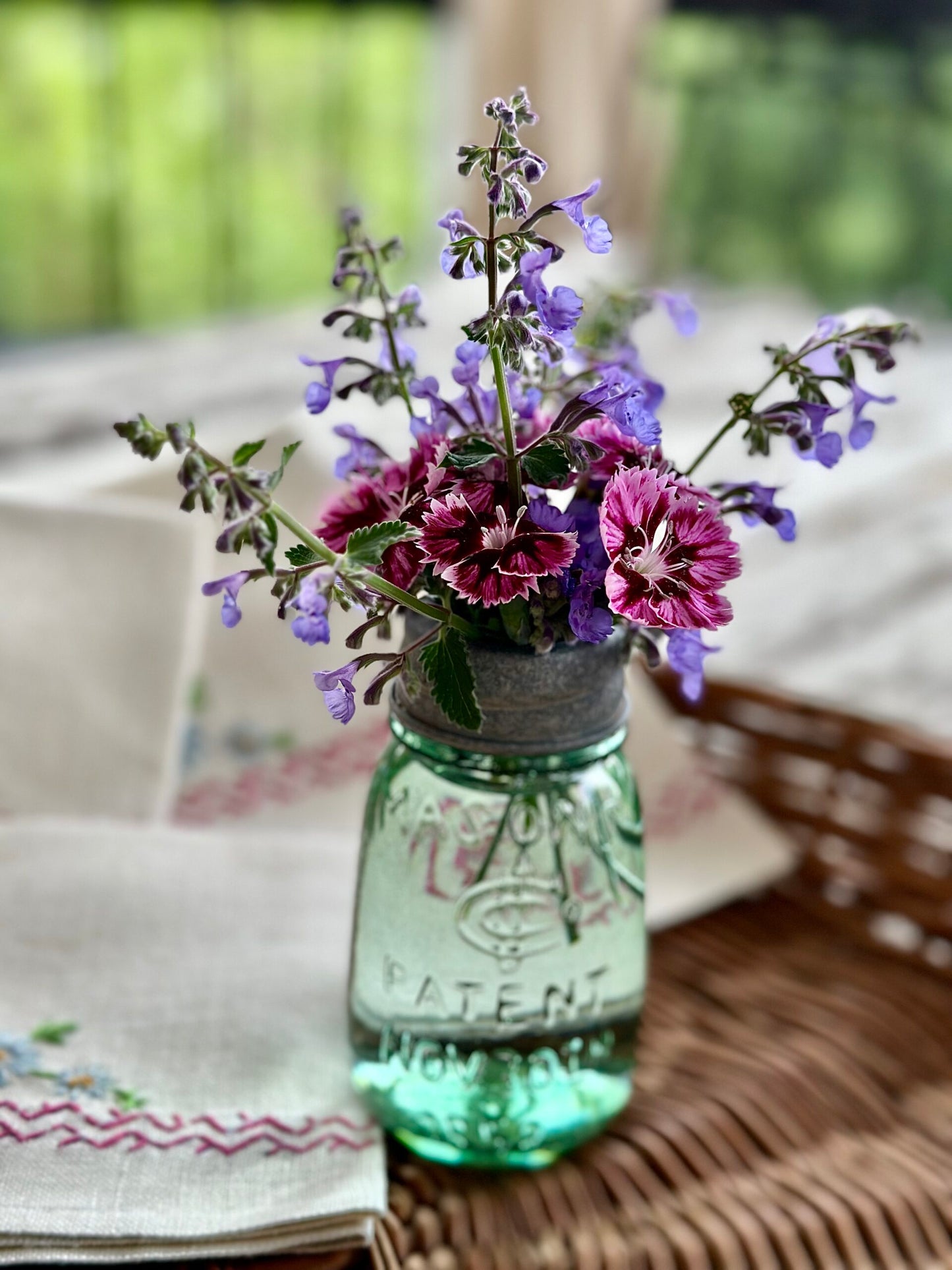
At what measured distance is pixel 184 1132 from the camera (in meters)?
0.57

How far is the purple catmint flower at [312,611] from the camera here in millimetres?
414

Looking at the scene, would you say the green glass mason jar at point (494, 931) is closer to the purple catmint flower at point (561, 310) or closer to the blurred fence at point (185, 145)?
the purple catmint flower at point (561, 310)

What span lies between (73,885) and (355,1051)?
18 cm

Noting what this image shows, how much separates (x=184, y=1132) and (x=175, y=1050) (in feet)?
0.17

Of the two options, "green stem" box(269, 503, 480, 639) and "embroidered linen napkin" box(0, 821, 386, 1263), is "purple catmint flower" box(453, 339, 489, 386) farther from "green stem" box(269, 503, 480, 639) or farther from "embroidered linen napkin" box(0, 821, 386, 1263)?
"embroidered linen napkin" box(0, 821, 386, 1263)

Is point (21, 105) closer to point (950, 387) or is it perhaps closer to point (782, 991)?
point (950, 387)

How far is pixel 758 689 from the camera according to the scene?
0.90m

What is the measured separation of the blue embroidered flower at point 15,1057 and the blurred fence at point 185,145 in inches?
89.5

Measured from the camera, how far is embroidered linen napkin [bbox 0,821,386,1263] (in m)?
0.53

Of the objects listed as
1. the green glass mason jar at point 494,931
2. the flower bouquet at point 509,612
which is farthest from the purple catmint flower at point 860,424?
the green glass mason jar at point 494,931

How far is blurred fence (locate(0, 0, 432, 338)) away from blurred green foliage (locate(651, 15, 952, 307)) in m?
0.62

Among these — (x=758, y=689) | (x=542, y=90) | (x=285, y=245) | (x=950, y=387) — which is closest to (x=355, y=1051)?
(x=758, y=689)

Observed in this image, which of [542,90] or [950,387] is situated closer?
[950,387]

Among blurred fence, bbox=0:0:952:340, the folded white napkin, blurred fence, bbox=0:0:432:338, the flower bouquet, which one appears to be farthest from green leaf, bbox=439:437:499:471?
blurred fence, bbox=0:0:432:338
